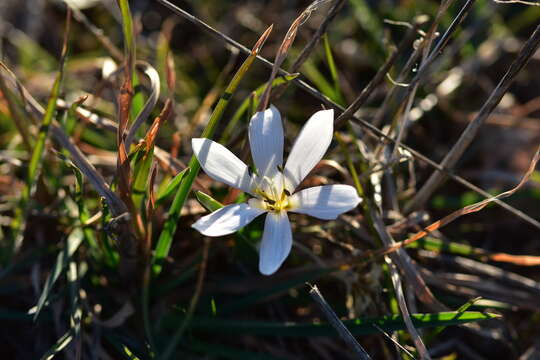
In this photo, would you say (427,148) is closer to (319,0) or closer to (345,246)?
(345,246)

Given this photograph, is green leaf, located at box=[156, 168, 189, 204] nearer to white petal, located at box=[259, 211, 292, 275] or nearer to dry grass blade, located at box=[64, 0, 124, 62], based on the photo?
white petal, located at box=[259, 211, 292, 275]

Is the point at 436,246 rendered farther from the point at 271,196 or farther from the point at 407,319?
the point at 271,196

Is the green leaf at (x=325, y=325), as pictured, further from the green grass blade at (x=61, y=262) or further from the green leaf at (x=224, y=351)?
the green grass blade at (x=61, y=262)

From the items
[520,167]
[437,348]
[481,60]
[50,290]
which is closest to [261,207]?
[50,290]

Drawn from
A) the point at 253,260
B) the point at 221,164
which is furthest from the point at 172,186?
the point at 253,260

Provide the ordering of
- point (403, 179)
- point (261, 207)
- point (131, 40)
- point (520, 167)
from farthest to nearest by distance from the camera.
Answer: point (520, 167)
point (403, 179)
point (131, 40)
point (261, 207)

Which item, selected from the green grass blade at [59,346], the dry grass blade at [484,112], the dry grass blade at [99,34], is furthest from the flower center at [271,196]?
the dry grass blade at [99,34]

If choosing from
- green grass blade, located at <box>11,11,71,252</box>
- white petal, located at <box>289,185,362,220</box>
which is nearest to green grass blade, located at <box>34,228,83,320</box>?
green grass blade, located at <box>11,11,71,252</box>
